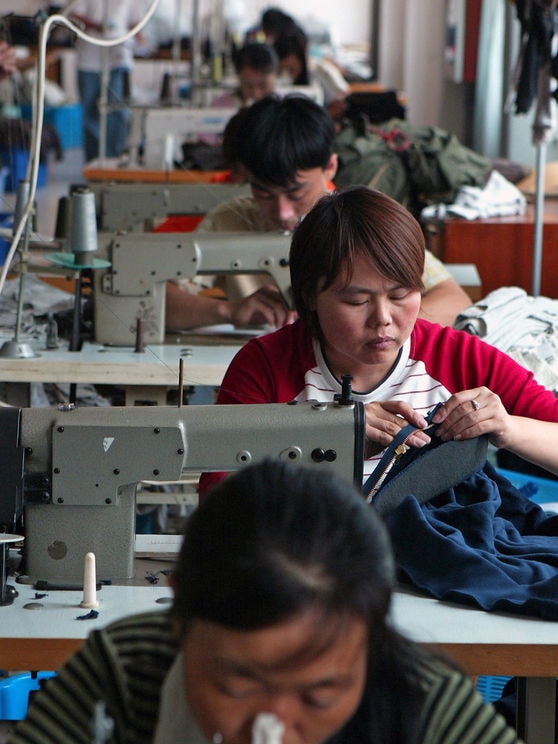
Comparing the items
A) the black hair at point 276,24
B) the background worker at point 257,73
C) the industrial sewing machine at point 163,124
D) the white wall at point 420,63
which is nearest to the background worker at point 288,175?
the industrial sewing machine at point 163,124

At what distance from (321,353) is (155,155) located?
3.88 meters

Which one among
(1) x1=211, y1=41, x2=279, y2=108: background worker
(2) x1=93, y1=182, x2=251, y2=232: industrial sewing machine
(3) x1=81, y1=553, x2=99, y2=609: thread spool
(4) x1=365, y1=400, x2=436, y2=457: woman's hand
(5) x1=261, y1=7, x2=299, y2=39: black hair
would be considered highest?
(5) x1=261, y1=7, x2=299, y2=39: black hair

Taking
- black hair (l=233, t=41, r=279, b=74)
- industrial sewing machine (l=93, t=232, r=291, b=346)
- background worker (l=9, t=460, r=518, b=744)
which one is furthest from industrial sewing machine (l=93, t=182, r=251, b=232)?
background worker (l=9, t=460, r=518, b=744)

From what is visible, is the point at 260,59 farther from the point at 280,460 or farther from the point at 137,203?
the point at 280,460

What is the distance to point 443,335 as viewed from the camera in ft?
6.38

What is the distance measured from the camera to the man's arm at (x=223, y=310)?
2967 mm

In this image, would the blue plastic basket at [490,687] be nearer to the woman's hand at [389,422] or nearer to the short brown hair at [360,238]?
the woman's hand at [389,422]

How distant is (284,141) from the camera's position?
2992mm

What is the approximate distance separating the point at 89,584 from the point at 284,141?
167 cm

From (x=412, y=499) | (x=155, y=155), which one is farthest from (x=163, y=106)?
(x=412, y=499)

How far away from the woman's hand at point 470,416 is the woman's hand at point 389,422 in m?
0.03

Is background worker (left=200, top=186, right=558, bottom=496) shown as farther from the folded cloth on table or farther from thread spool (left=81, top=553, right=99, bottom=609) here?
the folded cloth on table

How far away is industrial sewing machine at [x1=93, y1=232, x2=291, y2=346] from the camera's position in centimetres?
283

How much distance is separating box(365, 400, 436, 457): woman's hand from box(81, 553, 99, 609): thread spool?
0.42m
